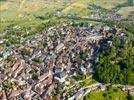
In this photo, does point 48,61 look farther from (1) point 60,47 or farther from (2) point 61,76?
(2) point 61,76

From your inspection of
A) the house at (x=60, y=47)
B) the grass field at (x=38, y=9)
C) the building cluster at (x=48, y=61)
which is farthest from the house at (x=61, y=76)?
the grass field at (x=38, y=9)

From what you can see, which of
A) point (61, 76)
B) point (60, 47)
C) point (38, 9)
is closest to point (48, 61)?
point (60, 47)

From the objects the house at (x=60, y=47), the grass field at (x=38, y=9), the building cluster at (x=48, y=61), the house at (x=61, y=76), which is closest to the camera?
the building cluster at (x=48, y=61)

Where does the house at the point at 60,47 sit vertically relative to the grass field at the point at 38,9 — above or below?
above

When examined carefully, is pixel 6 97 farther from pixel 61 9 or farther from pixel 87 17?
pixel 61 9

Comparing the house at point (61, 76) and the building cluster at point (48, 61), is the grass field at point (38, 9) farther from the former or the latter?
the house at point (61, 76)

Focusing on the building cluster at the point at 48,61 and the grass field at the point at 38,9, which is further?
the grass field at the point at 38,9

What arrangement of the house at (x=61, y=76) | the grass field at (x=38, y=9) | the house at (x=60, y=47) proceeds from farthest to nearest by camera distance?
1. the grass field at (x=38, y=9)
2. the house at (x=60, y=47)
3. the house at (x=61, y=76)

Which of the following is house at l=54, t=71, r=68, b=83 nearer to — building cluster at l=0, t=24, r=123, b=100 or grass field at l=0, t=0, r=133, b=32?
building cluster at l=0, t=24, r=123, b=100

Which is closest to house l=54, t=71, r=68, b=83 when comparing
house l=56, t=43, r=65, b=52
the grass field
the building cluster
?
the building cluster
